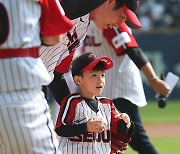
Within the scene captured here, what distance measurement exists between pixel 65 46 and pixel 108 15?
41 cm

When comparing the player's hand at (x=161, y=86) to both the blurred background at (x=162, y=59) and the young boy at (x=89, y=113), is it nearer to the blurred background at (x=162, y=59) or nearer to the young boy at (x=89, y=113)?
the young boy at (x=89, y=113)

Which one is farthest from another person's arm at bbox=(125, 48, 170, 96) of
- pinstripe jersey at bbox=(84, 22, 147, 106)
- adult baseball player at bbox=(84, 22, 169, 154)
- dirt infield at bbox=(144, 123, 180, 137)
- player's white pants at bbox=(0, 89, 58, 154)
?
dirt infield at bbox=(144, 123, 180, 137)

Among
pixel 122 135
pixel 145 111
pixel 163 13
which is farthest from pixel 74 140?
pixel 163 13

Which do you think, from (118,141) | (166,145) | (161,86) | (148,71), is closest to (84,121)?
(118,141)

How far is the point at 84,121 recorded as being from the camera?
4.91m

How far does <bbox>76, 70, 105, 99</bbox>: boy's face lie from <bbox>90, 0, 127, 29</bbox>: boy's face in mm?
363

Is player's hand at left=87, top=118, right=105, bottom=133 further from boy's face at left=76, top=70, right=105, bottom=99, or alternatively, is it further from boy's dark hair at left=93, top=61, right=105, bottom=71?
boy's dark hair at left=93, top=61, right=105, bottom=71

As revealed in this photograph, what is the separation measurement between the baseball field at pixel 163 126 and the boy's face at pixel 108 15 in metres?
4.50

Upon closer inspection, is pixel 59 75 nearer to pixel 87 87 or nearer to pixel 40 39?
pixel 87 87

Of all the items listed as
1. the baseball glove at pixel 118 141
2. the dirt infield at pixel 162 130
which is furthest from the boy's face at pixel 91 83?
the dirt infield at pixel 162 130

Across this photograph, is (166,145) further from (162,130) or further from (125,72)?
(125,72)

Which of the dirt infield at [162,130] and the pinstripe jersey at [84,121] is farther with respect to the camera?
the dirt infield at [162,130]

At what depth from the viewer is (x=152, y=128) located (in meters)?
12.6

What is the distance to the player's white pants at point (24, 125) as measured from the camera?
12.0 ft
